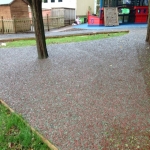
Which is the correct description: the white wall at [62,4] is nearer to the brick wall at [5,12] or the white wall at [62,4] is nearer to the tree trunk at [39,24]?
the brick wall at [5,12]

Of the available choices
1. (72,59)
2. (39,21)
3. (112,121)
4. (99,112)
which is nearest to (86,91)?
(99,112)

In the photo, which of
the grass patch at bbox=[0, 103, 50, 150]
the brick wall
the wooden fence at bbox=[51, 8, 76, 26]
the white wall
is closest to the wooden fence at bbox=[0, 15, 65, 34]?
the brick wall

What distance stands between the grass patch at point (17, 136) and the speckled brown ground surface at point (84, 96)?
0.15 metres

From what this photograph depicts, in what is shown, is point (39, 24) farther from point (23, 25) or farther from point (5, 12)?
point (5, 12)

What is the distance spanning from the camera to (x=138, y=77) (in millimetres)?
4984

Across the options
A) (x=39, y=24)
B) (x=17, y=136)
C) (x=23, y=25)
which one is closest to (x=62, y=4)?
(x=23, y=25)

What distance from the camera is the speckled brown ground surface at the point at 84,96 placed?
2.87 meters

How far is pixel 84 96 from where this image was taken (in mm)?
4141

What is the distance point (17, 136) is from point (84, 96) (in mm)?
1658

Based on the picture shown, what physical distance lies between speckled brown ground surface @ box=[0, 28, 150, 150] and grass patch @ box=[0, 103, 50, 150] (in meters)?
0.15

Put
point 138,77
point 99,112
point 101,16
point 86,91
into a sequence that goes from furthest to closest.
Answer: point 101,16 < point 138,77 < point 86,91 < point 99,112

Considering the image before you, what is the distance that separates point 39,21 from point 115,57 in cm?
301

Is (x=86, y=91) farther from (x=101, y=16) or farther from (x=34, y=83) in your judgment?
(x=101, y=16)

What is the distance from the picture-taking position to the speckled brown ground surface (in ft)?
9.43
